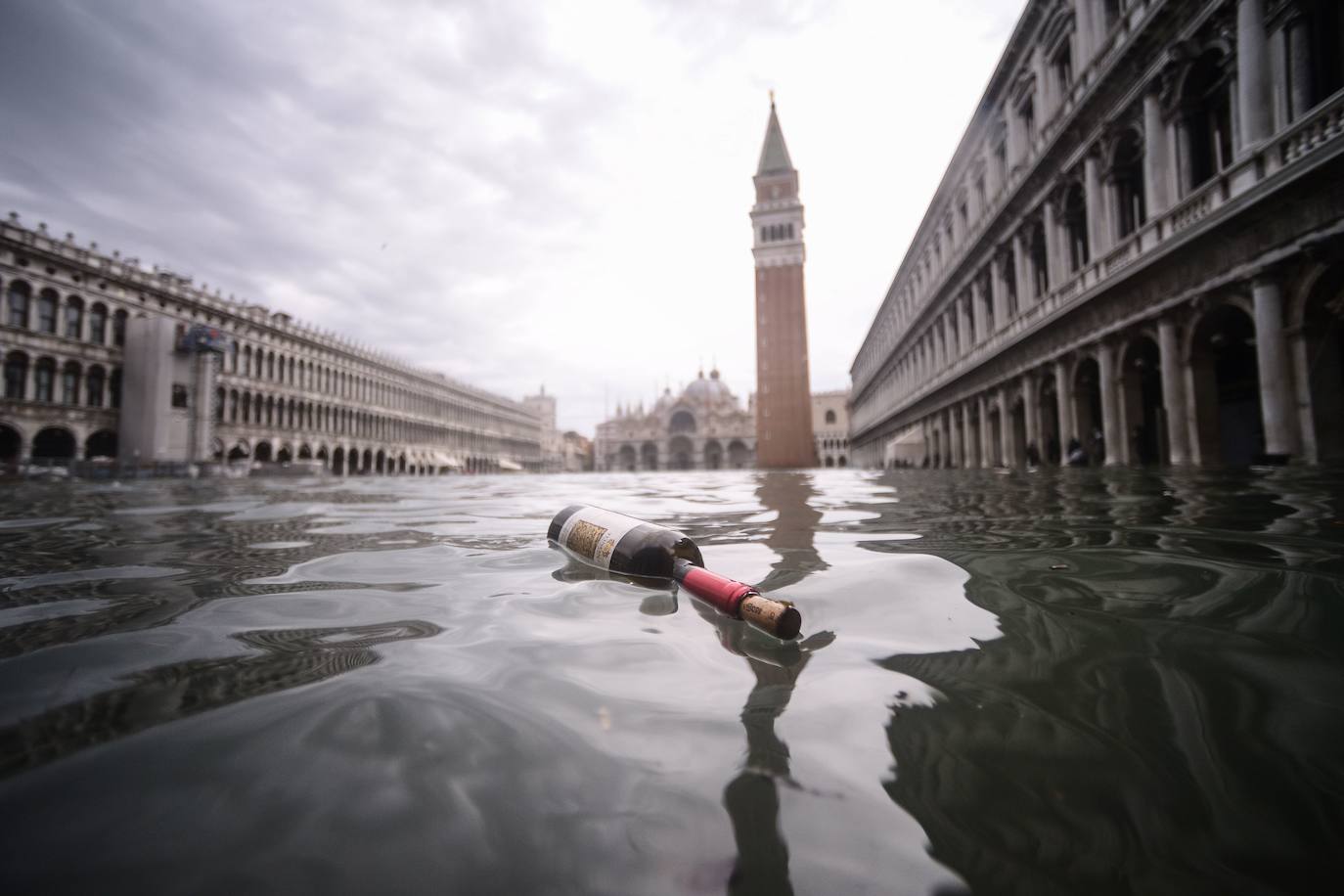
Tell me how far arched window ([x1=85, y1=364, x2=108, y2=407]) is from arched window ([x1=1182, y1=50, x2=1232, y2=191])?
4601 cm

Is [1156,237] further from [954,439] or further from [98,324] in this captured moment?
[98,324]

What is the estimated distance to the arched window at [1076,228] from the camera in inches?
643

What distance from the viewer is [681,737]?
3.18ft

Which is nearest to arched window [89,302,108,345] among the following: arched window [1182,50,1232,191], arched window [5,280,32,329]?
arched window [5,280,32,329]

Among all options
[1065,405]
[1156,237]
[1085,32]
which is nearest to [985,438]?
[1065,405]

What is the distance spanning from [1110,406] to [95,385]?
45.6 m

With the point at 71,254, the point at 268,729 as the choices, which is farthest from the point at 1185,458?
the point at 71,254

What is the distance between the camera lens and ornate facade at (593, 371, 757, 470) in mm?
86125

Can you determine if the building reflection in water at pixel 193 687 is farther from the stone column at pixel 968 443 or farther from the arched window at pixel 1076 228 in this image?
the stone column at pixel 968 443

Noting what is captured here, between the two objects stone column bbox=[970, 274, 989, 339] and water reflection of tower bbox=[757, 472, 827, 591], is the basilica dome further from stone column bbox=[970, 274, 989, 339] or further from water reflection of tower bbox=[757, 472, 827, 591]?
water reflection of tower bbox=[757, 472, 827, 591]

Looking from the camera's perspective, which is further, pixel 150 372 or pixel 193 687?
pixel 150 372

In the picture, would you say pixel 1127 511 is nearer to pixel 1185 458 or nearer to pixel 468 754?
pixel 468 754

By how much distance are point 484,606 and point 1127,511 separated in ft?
13.1

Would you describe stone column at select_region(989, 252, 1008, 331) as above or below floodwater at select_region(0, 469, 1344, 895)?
above
